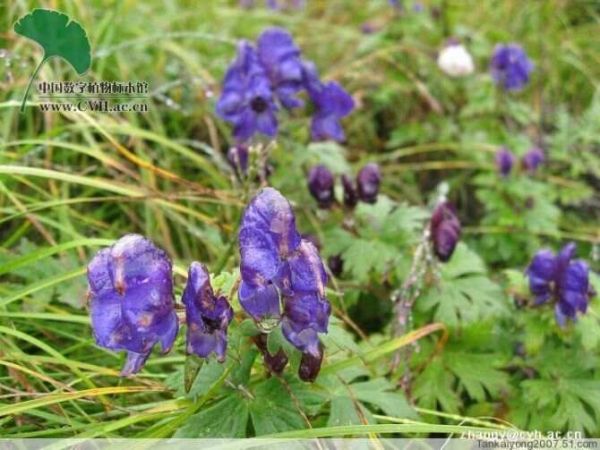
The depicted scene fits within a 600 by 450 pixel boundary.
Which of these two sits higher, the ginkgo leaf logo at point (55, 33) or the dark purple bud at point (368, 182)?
the ginkgo leaf logo at point (55, 33)

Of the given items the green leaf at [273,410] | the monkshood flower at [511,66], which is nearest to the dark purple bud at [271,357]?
the green leaf at [273,410]

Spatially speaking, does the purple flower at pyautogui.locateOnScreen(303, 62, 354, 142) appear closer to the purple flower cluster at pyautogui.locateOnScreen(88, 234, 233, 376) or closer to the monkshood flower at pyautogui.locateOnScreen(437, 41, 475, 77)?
the monkshood flower at pyautogui.locateOnScreen(437, 41, 475, 77)

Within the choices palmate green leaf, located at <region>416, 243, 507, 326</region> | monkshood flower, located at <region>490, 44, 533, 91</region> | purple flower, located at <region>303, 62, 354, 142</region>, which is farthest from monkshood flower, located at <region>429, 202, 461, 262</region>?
monkshood flower, located at <region>490, 44, 533, 91</region>

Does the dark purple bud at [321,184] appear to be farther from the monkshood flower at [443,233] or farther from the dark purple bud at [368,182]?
the monkshood flower at [443,233]

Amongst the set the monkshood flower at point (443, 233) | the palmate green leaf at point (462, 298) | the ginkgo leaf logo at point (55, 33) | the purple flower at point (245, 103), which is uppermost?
the ginkgo leaf logo at point (55, 33)

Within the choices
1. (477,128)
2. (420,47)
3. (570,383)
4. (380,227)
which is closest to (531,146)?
(477,128)
